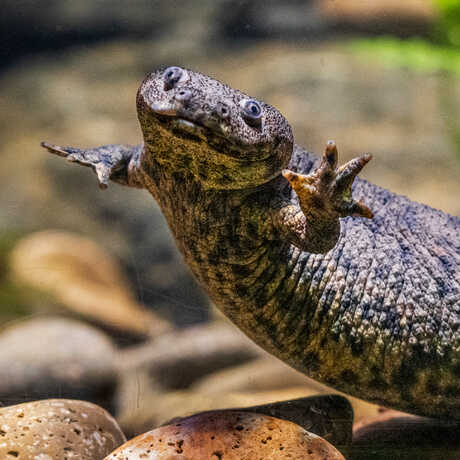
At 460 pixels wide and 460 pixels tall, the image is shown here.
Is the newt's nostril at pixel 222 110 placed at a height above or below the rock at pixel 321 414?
above

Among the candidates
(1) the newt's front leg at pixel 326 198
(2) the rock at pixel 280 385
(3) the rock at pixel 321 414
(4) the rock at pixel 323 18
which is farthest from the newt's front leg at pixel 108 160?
(4) the rock at pixel 323 18

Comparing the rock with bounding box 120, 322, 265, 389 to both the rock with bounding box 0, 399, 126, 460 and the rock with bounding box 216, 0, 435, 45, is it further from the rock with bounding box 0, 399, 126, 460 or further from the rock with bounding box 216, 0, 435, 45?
the rock with bounding box 216, 0, 435, 45

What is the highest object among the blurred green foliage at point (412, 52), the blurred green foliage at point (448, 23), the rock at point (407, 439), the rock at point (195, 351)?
the blurred green foliage at point (448, 23)

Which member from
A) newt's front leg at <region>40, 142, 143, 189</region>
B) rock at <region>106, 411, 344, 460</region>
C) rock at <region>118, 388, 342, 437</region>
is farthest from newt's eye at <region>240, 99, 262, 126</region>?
rock at <region>118, 388, 342, 437</region>

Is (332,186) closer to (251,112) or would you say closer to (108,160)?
(251,112)

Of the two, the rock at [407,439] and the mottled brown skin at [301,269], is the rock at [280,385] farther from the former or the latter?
the mottled brown skin at [301,269]

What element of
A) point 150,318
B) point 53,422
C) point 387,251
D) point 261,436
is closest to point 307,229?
point 387,251
